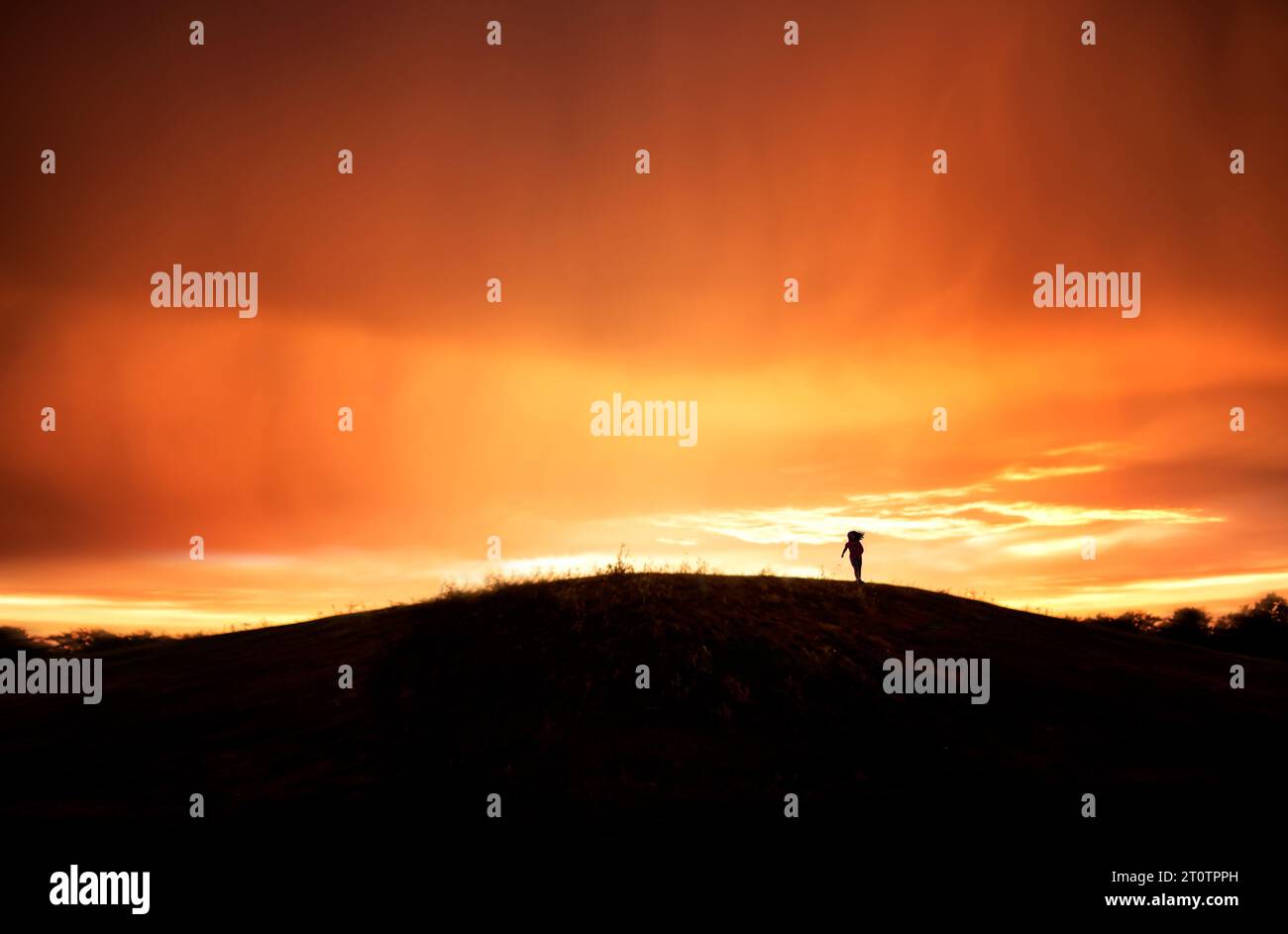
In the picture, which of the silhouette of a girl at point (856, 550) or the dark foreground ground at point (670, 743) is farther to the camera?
the silhouette of a girl at point (856, 550)

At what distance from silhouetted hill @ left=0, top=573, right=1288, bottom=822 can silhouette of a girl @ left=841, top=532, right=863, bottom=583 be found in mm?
1034

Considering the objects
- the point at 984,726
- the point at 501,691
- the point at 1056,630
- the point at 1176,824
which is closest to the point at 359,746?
the point at 501,691

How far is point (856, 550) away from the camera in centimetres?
2991

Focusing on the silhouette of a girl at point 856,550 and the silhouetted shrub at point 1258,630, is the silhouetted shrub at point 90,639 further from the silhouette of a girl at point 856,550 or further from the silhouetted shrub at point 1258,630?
the silhouetted shrub at point 1258,630

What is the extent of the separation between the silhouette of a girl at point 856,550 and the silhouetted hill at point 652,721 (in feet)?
3.39

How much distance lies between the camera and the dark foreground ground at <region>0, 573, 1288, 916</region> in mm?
16000

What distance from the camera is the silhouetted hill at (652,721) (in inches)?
690

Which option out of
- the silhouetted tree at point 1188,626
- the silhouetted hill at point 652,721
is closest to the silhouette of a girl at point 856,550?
the silhouetted hill at point 652,721

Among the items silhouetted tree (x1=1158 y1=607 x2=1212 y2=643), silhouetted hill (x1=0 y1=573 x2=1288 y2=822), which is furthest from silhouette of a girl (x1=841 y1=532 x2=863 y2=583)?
silhouetted tree (x1=1158 y1=607 x2=1212 y2=643)

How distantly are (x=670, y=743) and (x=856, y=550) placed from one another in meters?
13.5

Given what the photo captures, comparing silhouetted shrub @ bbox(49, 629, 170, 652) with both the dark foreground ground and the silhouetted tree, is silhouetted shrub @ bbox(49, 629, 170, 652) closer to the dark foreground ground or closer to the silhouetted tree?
the dark foreground ground

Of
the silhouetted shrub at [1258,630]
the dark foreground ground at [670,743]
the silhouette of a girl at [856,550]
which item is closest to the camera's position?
the dark foreground ground at [670,743]

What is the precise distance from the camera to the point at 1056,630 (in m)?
31.6
